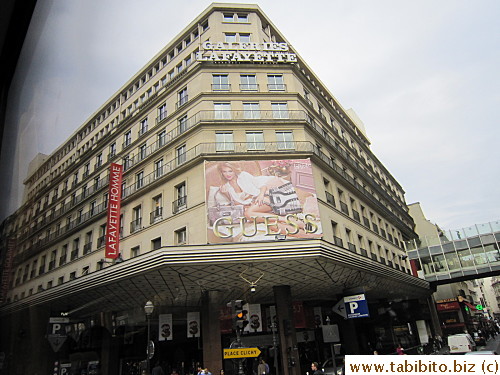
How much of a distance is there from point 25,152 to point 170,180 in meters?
17.4

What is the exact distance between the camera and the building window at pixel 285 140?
1992cm

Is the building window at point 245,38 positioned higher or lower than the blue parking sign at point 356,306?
higher

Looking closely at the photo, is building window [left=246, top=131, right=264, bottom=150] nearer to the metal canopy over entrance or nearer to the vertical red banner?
the metal canopy over entrance

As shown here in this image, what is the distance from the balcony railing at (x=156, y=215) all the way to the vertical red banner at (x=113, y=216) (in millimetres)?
1734

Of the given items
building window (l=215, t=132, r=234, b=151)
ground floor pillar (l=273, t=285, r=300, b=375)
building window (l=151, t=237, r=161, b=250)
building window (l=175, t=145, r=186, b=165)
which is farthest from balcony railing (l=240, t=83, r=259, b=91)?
ground floor pillar (l=273, t=285, r=300, b=375)

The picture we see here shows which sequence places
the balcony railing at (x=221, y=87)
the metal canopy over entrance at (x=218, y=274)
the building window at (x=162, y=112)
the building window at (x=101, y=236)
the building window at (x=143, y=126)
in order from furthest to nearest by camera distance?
the building window at (x=143, y=126), the building window at (x=162, y=112), the balcony railing at (x=221, y=87), the building window at (x=101, y=236), the metal canopy over entrance at (x=218, y=274)

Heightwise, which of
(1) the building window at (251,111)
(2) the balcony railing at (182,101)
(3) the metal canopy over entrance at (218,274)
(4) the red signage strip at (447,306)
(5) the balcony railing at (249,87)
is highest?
(5) the balcony railing at (249,87)

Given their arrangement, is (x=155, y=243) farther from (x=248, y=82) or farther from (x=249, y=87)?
(x=248, y=82)

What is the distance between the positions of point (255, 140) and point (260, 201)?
4.28 m

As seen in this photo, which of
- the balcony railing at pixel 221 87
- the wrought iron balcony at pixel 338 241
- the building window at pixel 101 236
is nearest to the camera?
the wrought iron balcony at pixel 338 241

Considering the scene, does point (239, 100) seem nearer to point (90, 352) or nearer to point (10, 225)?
point (90, 352)

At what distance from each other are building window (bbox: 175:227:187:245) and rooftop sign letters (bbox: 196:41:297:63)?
10.7 m

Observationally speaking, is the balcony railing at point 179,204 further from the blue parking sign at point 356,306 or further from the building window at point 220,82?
the blue parking sign at point 356,306

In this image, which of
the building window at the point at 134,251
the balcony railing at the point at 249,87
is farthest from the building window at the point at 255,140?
the building window at the point at 134,251
